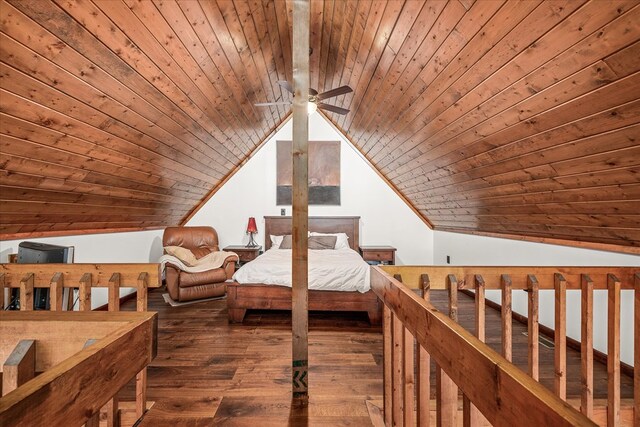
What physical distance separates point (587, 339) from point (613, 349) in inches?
5.4

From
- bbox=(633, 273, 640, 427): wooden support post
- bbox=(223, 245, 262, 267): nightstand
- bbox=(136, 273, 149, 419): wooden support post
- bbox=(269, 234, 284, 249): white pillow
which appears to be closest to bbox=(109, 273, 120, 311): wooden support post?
bbox=(136, 273, 149, 419): wooden support post

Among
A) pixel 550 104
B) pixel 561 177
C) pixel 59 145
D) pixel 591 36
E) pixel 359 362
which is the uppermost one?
pixel 591 36

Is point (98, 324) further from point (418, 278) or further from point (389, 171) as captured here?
point (389, 171)

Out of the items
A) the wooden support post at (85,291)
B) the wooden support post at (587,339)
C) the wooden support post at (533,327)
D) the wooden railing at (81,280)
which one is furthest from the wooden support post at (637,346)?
the wooden support post at (85,291)

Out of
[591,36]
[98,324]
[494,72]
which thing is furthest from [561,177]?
[98,324]

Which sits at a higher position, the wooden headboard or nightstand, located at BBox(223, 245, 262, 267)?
the wooden headboard

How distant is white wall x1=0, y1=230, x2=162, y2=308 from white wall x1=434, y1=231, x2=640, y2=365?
4.54 meters

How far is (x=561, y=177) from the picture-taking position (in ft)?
6.72

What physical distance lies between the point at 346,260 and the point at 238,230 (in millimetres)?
2356

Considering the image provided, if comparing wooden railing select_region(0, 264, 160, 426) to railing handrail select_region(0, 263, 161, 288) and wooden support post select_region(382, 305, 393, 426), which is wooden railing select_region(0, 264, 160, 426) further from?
wooden support post select_region(382, 305, 393, 426)

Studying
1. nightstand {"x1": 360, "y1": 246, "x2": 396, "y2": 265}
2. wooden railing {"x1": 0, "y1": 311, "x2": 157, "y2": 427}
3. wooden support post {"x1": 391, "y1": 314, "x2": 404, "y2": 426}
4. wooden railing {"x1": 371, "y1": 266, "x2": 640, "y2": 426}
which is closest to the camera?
wooden railing {"x1": 0, "y1": 311, "x2": 157, "y2": 427}

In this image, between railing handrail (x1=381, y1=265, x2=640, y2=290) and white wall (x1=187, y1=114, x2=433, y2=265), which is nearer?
railing handrail (x1=381, y1=265, x2=640, y2=290)

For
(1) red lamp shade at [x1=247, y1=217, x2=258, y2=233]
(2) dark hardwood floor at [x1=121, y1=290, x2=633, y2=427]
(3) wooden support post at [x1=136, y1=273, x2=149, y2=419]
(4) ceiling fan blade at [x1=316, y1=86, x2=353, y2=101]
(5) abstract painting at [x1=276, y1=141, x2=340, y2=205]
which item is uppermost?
(4) ceiling fan blade at [x1=316, y1=86, x2=353, y2=101]

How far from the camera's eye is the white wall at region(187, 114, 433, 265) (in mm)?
5137
